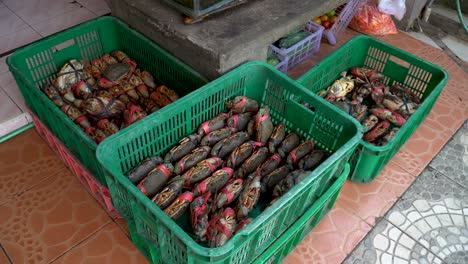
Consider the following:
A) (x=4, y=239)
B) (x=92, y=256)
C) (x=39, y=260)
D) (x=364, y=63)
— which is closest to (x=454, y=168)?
(x=364, y=63)

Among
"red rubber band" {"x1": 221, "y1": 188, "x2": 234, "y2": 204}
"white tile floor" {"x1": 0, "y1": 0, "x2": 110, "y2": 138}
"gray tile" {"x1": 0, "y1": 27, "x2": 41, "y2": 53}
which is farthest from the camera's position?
"gray tile" {"x1": 0, "y1": 27, "x2": 41, "y2": 53}

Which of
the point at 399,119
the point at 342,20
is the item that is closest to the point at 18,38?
the point at 342,20

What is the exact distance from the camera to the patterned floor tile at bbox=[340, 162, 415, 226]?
177 centimetres

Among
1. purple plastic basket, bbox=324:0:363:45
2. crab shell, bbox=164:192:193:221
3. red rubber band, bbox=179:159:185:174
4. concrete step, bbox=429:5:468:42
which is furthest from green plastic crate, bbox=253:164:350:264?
concrete step, bbox=429:5:468:42

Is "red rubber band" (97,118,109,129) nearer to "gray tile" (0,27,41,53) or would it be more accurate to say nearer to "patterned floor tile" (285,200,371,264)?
"patterned floor tile" (285,200,371,264)

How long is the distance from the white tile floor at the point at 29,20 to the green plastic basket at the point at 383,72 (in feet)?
5.64

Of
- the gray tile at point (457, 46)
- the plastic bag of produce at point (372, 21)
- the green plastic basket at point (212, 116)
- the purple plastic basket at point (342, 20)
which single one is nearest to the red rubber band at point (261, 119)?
the green plastic basket at point (212, 116)

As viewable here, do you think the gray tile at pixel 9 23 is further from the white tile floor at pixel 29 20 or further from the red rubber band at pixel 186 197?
the red rubber band at pixel 186 197

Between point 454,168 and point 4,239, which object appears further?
point 454,168

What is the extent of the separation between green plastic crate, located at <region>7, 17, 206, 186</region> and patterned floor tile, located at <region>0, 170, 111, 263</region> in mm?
193

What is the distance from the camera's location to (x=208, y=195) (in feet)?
4.64

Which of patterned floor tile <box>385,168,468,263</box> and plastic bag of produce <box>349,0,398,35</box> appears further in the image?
plastic bag of produce <box>349,0,398,35</box>

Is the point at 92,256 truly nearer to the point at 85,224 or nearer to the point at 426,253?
the point at 85,224

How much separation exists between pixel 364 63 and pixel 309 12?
562 millimetres
